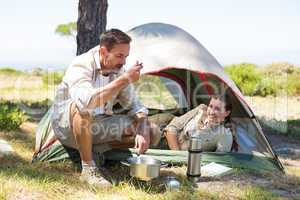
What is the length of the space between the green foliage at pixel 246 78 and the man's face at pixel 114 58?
873 cm

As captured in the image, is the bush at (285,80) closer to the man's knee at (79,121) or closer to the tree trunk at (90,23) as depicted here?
the tree trunk at (90,23)

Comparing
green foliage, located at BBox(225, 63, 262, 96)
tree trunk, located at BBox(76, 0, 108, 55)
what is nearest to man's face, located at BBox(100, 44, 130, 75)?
tree trunk, located at BBox(76, 0, 108, 55)

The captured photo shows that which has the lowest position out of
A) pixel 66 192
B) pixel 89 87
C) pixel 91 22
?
pixel 66 192

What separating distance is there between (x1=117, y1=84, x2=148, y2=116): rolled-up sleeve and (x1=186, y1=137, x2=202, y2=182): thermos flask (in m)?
0.44

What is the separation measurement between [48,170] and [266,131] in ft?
12.9

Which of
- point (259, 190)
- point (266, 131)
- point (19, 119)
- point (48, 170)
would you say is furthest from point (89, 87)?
point (266, 131)

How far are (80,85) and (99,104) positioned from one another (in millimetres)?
206

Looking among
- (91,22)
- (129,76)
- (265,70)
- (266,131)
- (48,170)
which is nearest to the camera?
(129,76)

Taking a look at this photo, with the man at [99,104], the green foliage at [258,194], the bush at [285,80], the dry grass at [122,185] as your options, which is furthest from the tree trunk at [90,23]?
the bush at [285,80]

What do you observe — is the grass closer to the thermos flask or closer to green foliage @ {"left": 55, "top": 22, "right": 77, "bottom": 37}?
the thermos flask

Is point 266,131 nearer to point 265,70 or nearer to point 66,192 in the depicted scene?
point 66,192

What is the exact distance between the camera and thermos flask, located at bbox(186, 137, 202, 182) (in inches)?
124

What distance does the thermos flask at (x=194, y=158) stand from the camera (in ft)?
10.3

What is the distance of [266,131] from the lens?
6.67 metres
